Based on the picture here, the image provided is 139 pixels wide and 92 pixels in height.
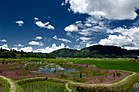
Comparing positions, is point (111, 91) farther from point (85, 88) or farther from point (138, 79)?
point (138, 79)

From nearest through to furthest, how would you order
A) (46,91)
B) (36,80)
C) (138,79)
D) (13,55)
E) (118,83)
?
1. (46,91)
2. (118,83)
3. (36,80)
4. (138,79)
5. (13,55)

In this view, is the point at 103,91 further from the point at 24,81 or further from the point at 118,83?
the point at 24,81

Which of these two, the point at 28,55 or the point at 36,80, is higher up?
the point at 28,55

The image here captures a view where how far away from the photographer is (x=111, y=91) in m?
36.8

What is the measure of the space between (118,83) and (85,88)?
661 centimetres

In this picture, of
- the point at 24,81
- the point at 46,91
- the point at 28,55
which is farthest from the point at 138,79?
the point at 28,55

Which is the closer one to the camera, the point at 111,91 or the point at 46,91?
the point at 46,91

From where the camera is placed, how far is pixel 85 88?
35.9m

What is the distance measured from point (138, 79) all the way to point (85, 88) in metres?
22.6

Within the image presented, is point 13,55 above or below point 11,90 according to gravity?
above

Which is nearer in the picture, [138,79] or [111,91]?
[111,91]

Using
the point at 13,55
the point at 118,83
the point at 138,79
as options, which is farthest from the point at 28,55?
the point at 118,83

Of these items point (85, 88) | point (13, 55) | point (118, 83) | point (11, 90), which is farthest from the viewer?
point (13, 55)

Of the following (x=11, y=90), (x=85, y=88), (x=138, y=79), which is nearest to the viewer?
(x=11, y=90)
